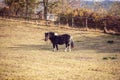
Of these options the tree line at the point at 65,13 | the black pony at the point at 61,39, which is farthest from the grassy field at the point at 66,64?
the tree line at the point at 65,13

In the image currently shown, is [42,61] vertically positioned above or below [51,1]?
below

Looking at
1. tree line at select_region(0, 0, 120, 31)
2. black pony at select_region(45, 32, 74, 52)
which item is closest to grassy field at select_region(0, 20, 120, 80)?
black pony at select_region(45, 32, 74, 52)

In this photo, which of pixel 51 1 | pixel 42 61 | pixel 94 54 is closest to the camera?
pixel 42 61

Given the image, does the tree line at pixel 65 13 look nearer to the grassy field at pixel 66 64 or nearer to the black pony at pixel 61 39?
the grassy field at pixel 66 64

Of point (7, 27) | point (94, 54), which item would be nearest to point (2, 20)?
point (7, 27)

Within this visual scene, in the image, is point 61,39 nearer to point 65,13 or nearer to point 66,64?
point 66,64

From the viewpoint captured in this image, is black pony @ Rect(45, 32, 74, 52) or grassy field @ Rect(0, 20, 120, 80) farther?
black pony @ Rect(45, 32, 74, 52)

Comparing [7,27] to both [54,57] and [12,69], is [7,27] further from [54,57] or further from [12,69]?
[12,69]

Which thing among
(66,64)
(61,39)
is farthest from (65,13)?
(66,64)

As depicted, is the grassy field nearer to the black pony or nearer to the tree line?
the black pony

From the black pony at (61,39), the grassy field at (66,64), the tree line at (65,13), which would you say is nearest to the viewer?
the grassy field at (66,64)

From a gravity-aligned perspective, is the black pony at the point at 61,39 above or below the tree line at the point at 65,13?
below

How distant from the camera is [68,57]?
20.2 metres

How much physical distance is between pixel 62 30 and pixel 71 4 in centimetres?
3696
